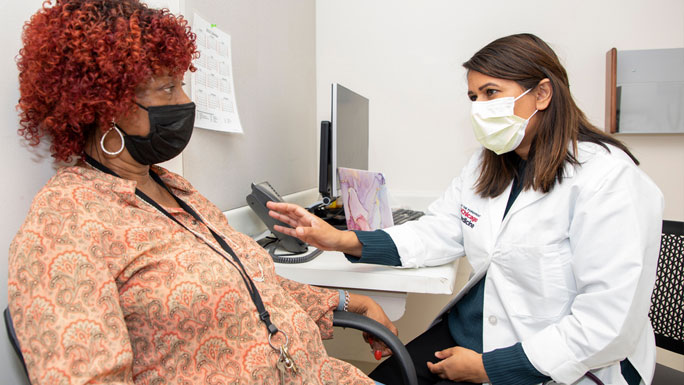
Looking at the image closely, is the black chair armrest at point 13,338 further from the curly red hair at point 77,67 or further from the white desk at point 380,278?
the white desk at point 380,278

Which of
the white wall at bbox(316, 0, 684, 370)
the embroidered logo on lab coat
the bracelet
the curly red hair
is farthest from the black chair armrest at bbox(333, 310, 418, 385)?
the white wall at bbox(316, 0, 684, 370)

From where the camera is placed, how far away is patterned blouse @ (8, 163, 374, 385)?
0.56m

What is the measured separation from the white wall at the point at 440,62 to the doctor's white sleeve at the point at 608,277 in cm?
137

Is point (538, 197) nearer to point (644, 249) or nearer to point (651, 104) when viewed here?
point (644, 249)

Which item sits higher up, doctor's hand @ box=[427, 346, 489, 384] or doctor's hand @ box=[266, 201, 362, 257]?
doctor's hand @ box=[266, 201, 362, 257]

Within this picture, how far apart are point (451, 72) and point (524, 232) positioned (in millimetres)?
1424

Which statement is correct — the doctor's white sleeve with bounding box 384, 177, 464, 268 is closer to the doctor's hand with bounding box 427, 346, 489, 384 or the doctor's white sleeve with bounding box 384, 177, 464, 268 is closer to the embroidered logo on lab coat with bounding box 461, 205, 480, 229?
the embroidered logo on lab coat with bounding box 461, 205, 480, 229

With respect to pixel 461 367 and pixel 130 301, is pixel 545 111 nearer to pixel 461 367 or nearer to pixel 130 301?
pixel 461 367

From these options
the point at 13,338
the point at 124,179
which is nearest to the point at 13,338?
the point at 13,338

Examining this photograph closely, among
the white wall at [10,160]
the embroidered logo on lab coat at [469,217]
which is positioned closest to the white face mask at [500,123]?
the embroidered logo on lab coat at [469,217]

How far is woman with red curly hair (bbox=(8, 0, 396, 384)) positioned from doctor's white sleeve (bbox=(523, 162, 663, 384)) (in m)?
0.54

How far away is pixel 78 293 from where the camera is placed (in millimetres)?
574

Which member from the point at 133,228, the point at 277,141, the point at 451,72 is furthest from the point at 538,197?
the point at 451,72

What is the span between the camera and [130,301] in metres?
0.66
